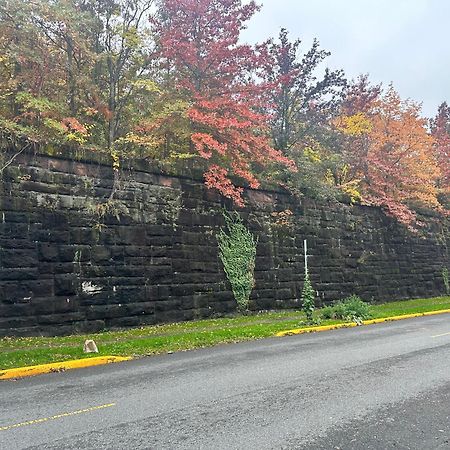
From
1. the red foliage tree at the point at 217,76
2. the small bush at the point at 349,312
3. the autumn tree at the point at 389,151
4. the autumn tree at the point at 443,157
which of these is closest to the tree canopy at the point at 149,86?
the red foliage tree at the point at 217,76

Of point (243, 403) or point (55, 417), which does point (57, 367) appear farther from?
point (243, 403)

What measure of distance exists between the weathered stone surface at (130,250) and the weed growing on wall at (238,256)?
0.97 ft

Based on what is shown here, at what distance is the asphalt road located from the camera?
4.45 meters

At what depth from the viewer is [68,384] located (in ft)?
23.5

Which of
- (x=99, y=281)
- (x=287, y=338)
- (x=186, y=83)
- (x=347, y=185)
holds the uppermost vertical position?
(x=186, y=83)

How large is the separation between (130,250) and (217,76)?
726 centimetres

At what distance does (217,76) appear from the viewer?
16.8 m

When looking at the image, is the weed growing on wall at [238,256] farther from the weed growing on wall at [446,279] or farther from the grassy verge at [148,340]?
the weed growing on wall at [446,279]

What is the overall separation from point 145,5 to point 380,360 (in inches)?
549

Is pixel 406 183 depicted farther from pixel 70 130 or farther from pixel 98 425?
pixel 98 425

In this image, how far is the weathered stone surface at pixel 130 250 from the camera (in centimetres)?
1184

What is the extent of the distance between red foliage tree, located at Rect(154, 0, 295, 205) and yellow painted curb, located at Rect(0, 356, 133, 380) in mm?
7913

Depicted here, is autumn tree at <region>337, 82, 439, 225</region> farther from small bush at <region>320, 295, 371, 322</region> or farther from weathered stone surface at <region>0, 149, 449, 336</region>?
small bush at <region>320, 295, 371, 322</region>

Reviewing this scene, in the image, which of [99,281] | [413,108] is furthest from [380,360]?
[413,108]
